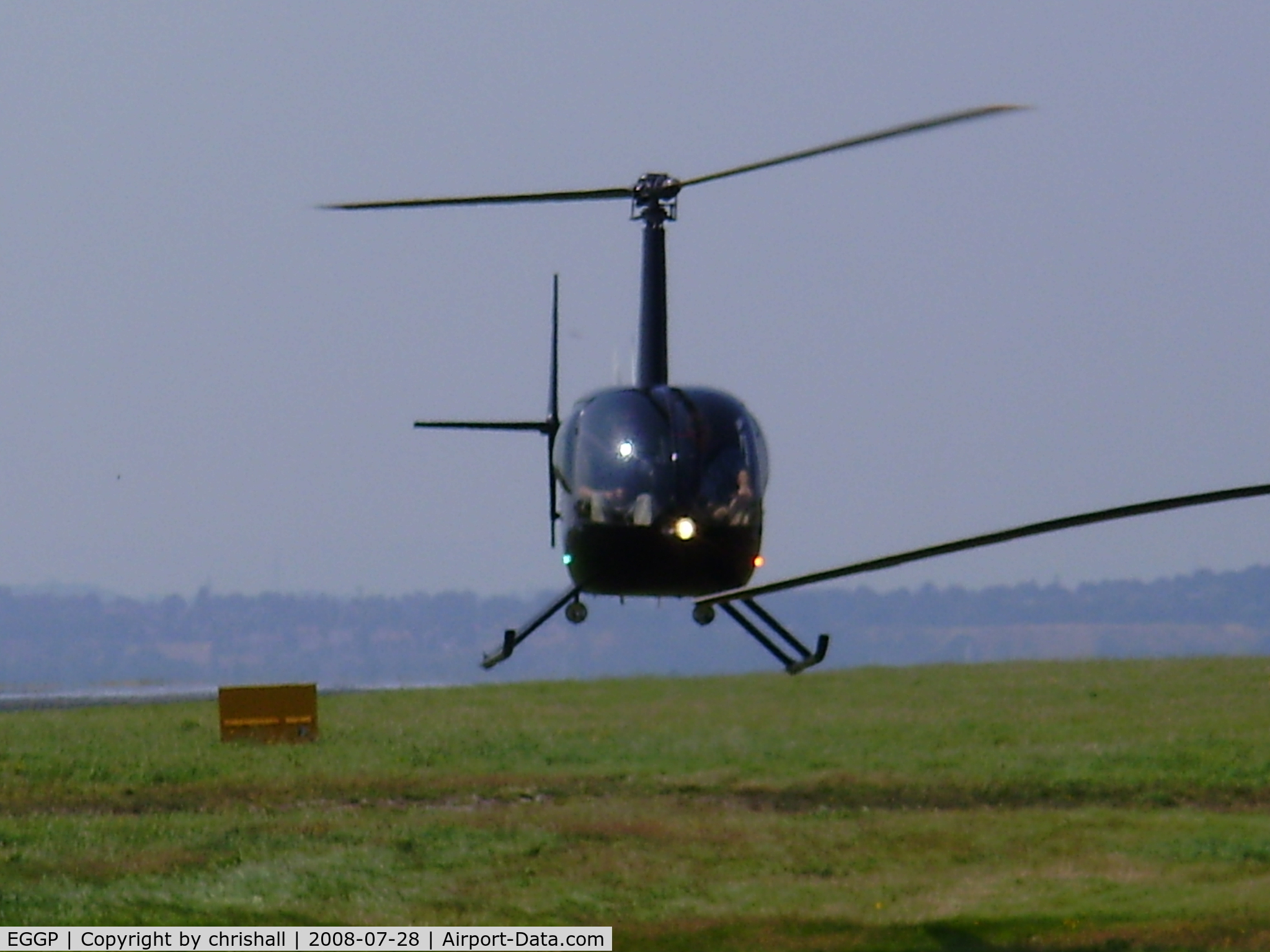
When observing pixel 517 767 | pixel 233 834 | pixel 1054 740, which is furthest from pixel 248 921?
pixel 1054 740

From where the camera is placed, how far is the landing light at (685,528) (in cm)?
2425

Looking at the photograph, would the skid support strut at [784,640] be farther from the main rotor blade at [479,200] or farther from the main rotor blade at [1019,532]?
the main rotor blade at [1019,532]

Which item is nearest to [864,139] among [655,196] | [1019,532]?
[655,196]

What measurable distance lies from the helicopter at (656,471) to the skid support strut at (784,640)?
0.08 meters

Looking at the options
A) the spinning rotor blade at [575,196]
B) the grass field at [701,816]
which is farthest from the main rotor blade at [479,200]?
the grass field at [701,816]

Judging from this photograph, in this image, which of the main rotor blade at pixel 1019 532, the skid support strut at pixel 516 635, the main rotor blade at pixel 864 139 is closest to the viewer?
the main rotor blade at pixel 1019 532

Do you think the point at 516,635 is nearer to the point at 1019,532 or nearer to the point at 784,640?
the point at 784,640

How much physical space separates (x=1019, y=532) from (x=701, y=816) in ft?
99.5

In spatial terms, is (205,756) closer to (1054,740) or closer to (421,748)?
(421,748)

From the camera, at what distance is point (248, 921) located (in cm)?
2842

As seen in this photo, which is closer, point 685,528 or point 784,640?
point 685,528

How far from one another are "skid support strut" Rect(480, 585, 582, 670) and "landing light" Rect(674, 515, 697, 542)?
137 inches

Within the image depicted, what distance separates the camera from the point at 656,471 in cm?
2450

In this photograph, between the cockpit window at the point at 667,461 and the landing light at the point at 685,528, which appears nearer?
the landing light at the point at 685,528
